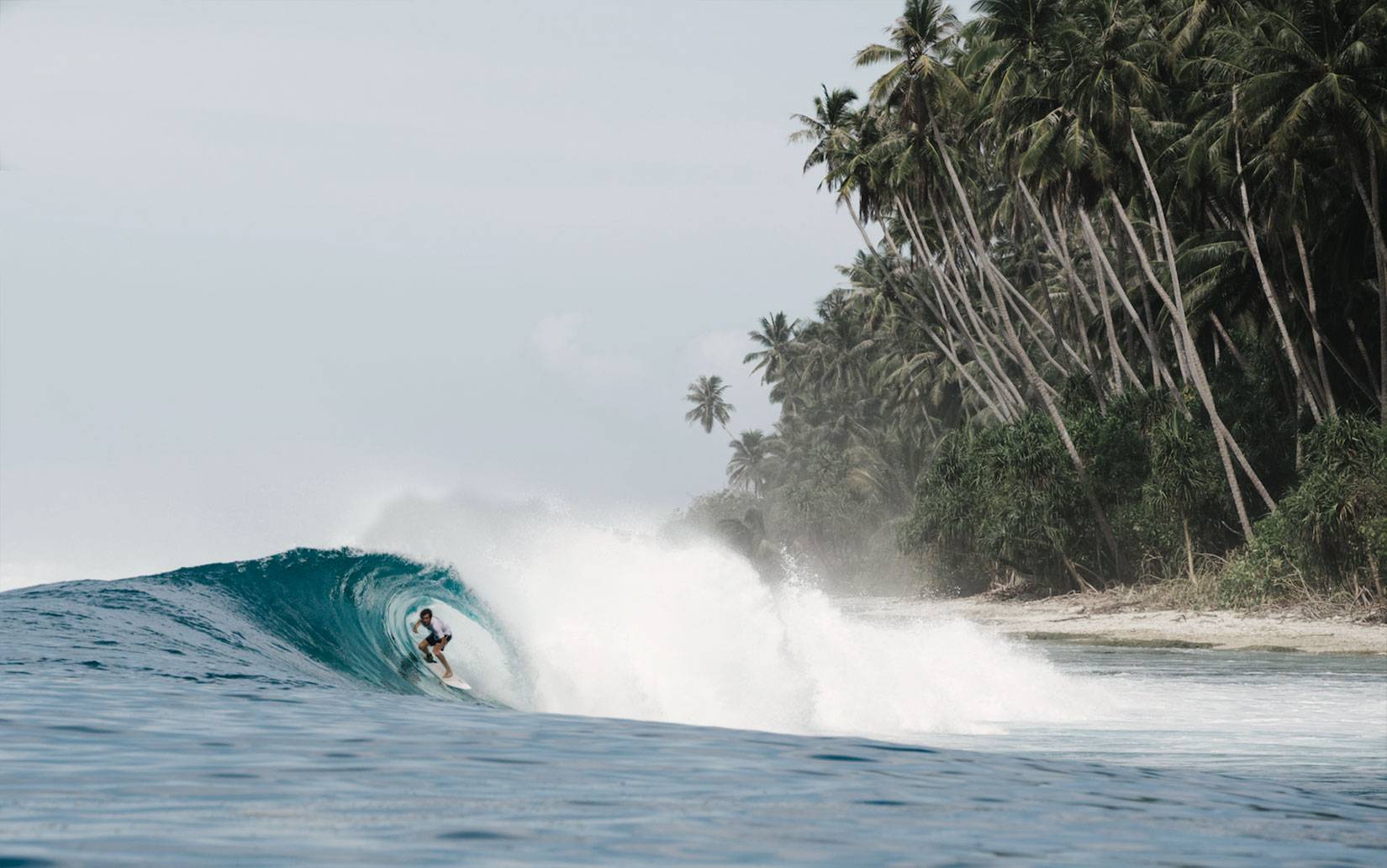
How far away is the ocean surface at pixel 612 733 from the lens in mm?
5637

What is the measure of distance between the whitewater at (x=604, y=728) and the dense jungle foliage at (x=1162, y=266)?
11.9 metres

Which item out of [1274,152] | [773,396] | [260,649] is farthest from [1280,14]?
[773,396]

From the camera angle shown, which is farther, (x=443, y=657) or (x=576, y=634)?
(x=576, y=634)

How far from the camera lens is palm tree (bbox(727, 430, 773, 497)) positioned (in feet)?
441

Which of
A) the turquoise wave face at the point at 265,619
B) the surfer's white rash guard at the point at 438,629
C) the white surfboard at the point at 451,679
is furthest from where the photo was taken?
the white surfboard at the point at 451,679

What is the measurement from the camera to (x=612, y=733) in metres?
9.29

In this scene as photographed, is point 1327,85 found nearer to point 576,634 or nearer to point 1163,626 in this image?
point 1163,626

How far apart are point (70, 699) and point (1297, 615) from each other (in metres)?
28.5

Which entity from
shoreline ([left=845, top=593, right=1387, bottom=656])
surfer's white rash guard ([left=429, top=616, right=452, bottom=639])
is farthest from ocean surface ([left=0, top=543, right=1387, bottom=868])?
shoreline ([left=845, top=593, right=1387, bottom=656])

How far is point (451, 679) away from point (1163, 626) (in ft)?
77.3


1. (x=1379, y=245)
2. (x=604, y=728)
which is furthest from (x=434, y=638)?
(x=1379, y=245)

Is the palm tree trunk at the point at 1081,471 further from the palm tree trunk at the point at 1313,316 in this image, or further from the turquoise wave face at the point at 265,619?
the turquoise wave face at the point at 265,619

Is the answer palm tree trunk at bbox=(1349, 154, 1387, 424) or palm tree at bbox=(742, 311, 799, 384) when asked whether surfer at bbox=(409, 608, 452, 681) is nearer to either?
palm tree trunk at bbox=(1349, 154, 1387, 424)

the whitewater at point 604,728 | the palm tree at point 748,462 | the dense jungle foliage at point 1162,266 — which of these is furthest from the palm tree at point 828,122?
the palm tree at point 748,462
